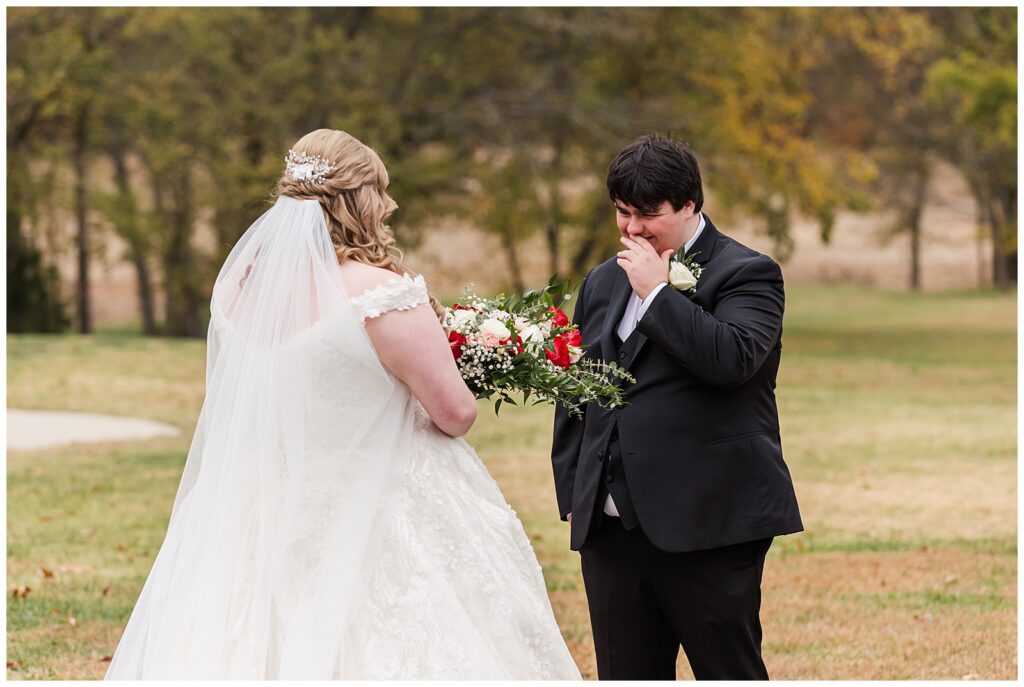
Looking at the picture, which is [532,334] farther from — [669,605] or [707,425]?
[669,605]

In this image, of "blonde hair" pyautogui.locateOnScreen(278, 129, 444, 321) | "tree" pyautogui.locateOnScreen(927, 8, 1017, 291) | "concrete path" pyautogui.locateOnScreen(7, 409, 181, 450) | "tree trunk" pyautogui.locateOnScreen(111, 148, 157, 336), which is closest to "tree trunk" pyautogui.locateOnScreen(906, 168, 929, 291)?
"tree" pyautogui.locateOnScreen(927, 8, 1017, 291)

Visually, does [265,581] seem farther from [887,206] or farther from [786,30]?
[887,206]

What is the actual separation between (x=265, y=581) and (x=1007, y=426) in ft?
45.4

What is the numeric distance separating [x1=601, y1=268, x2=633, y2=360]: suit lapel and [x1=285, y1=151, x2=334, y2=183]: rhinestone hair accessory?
3.26 ft

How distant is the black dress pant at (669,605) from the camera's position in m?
3.74

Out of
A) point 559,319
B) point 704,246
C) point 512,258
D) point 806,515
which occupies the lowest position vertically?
point 806,515

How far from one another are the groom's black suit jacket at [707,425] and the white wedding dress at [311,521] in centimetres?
52

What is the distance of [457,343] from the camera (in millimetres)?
4039

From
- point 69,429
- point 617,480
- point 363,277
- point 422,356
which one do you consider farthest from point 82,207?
point 617,480

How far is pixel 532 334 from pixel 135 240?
929 inches

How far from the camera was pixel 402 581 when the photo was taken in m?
3.85

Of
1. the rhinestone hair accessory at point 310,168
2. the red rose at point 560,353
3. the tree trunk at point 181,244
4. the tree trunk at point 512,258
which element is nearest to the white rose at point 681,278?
the red rose at point 560,353

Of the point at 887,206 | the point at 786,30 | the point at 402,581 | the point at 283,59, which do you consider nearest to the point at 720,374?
the point at 402,581

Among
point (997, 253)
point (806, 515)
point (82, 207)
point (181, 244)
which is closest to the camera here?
point (806, 515)
